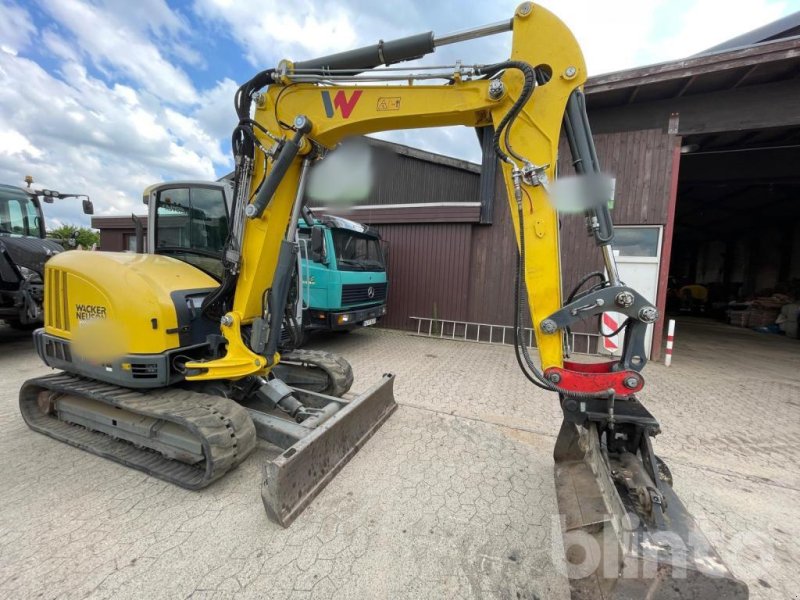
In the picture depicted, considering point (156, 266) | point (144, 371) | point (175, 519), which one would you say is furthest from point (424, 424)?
point (156, 266)

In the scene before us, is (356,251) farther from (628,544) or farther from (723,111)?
(723,111)

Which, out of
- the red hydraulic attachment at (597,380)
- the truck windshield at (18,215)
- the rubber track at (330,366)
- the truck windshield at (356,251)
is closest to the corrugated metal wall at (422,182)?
the truck windshield at (356,251)

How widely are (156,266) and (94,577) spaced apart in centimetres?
223

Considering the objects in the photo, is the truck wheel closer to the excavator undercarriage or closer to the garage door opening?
the excavator undercarriage

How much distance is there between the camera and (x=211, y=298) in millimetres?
2996

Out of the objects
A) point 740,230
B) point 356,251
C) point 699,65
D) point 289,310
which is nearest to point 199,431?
point 289,310

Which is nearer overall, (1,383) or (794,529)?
(794,529)

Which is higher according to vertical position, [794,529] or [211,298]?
[211,298]

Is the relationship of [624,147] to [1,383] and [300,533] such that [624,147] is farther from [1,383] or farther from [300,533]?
[1,383]

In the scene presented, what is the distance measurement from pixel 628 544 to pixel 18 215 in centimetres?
1045

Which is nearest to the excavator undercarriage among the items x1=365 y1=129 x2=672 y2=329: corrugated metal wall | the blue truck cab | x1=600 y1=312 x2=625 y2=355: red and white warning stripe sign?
the blue truck cab

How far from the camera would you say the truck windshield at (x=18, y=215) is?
671cm

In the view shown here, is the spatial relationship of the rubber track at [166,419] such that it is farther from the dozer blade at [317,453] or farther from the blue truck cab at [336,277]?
the blue truck cab at [336,277]

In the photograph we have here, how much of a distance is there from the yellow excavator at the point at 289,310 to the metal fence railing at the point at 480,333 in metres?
4.95
